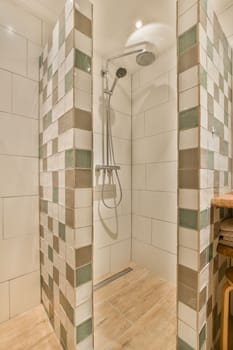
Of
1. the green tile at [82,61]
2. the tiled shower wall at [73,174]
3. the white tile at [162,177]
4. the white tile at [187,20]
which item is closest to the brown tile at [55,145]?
the tiled shower wall at [73,174]

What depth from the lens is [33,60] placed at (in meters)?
1.27

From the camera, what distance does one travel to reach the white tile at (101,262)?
168 centimetres

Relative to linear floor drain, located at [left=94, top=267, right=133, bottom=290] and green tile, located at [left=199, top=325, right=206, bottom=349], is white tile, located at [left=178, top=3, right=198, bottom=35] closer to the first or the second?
green tile, located at [left=199, top=325, right=206, bottom=349]

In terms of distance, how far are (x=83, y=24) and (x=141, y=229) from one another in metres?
1.61

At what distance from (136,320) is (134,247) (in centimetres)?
77

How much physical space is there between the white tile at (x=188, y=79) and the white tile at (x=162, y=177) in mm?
902

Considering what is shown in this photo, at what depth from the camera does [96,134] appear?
5.49ft

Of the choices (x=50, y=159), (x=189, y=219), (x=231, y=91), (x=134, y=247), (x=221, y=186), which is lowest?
(x=134, y=247)

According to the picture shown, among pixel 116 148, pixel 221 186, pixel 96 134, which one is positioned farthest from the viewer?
pixel 116 148

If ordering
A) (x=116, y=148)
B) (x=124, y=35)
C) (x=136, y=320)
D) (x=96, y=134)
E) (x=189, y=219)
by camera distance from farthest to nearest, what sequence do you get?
(x=116, y=148)
(x=96, y=134)
(x=124, y=35)
(x=136, y=320)
(x=189, y=219)

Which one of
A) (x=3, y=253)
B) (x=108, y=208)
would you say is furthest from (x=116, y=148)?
(x=3, y=253)

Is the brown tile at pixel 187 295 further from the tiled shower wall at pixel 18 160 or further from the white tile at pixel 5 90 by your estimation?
the white tile at pixel 5 90

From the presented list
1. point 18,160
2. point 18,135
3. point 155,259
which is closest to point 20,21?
point 18,135

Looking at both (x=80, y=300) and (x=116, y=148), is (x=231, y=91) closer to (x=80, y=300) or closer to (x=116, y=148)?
(x=116, y=148)
